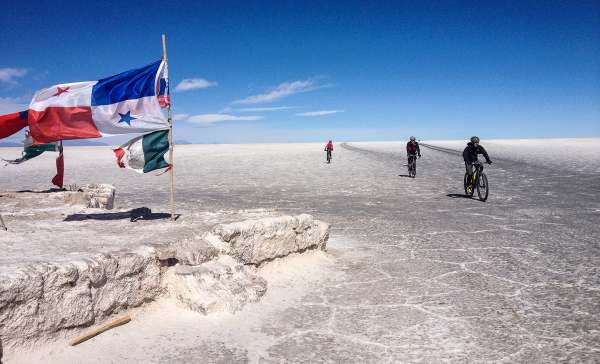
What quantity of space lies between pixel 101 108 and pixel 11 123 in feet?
4.26

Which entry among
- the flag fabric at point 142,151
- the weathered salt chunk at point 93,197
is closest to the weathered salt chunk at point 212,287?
the flag fabric at point 142,151

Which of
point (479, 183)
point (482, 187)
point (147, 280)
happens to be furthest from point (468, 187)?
point (147, 280)

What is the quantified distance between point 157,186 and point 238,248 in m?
12.0

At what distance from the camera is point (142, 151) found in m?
6.35

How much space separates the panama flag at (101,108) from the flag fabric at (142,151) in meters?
0.13

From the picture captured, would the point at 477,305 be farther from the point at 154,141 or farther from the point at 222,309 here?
the point at 154,141

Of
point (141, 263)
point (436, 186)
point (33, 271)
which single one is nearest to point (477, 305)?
point (141, 263)

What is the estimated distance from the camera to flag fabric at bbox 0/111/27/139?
6348 mm

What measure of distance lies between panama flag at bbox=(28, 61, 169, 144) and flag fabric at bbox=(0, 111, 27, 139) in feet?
0.95

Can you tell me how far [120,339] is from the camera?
3873 mm

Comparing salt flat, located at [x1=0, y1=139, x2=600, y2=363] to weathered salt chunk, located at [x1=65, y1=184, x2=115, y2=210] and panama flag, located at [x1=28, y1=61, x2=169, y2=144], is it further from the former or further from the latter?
weathered salt chunk, located at [x1=65, y1=184, x2=115, y2=210]

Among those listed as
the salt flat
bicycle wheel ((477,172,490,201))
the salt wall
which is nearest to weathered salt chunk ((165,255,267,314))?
the salt wall

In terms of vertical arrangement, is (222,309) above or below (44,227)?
below

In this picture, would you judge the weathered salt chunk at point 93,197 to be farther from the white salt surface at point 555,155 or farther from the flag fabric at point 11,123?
the white salt surface at point 555,155
